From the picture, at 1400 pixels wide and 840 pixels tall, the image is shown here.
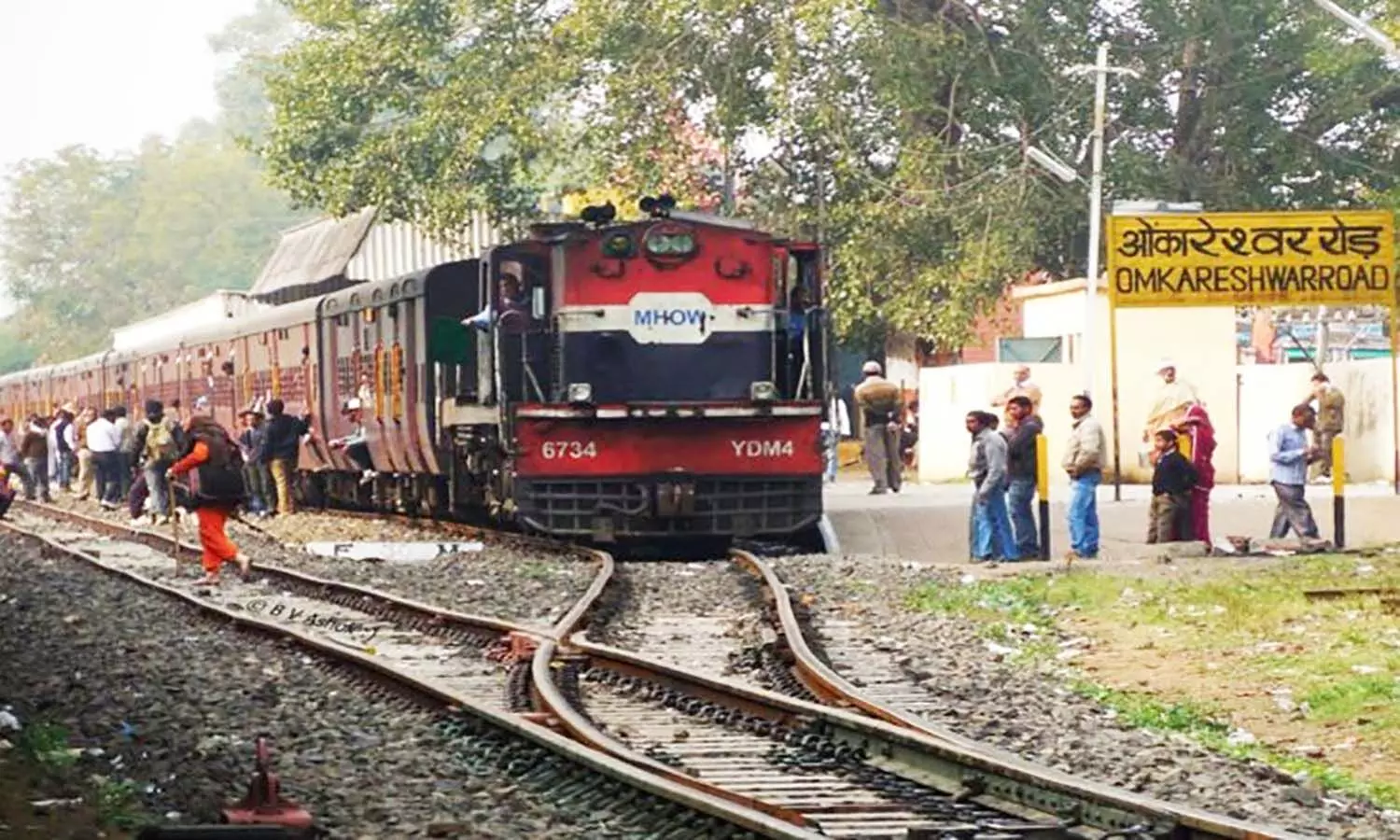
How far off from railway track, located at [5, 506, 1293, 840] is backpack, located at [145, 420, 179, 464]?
1369 cm

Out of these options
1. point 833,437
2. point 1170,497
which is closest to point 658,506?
point 1170,497

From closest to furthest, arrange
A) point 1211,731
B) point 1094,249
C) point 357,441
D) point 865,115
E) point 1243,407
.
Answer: point 1211,731
point 357,441
point 1243,407
point 1094,249
point 865,115

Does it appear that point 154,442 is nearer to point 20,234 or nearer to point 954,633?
point 954,633

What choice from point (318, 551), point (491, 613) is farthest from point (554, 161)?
point (491, 613)

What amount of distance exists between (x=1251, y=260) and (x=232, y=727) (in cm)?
1643

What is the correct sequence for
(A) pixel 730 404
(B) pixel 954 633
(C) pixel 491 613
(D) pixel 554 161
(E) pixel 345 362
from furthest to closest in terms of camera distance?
(D) pixel 554 161, (E) pixel 345 362, (A) pixel 730 404, (C) pixel 491 613, (B) pixel 954 633

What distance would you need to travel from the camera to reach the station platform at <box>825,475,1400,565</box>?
83.6 feet

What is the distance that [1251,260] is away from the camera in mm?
26109

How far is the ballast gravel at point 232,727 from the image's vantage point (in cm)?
937

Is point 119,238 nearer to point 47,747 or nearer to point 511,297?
point 511,297

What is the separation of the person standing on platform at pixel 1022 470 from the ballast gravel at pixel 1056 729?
12.5 ft

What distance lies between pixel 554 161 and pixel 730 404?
23418mm

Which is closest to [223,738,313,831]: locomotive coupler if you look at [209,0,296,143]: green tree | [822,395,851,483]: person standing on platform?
[822,395,851,483]: person standing on platform

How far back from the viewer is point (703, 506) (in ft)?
76.4
